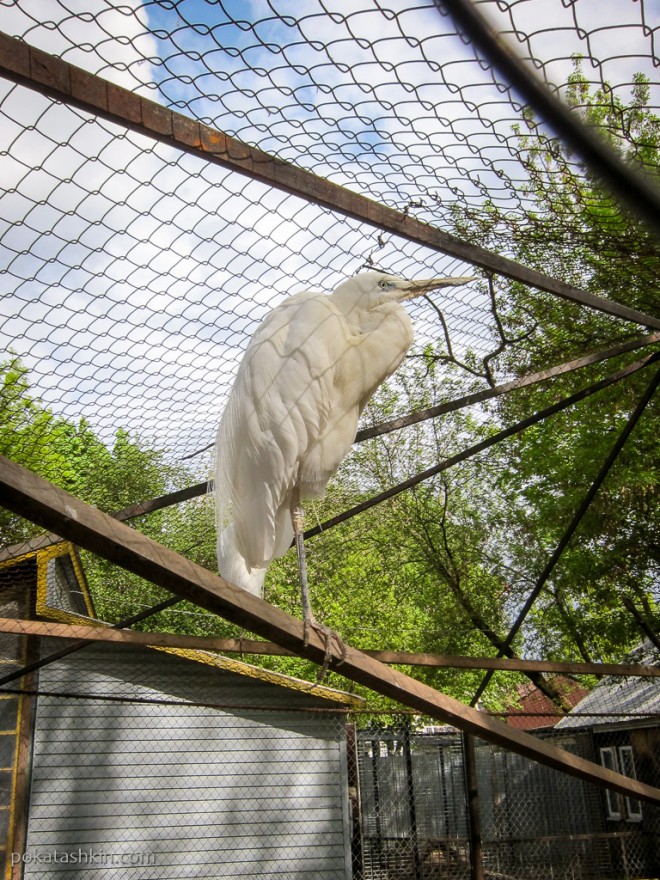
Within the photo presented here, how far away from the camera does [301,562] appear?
2.64 m

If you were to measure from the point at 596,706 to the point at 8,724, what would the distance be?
27.5 feet

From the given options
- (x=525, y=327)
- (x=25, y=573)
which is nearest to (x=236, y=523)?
(x=25, y=573)

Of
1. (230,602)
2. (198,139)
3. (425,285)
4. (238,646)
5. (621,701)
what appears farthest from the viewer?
(621,701)

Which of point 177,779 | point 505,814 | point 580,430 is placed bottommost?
point 505,814

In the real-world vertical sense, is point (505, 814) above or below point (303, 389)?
below

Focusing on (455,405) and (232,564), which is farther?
(232,564)

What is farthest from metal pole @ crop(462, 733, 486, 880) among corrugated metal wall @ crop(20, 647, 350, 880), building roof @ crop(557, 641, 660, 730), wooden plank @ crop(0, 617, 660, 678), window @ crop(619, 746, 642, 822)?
window @ crop(619, 746, 642, 822)

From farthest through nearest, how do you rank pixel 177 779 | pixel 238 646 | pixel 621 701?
pixel 621 701 < pixel 177 779 < pixel 238 646

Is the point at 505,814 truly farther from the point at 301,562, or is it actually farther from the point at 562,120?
the point at 562,120

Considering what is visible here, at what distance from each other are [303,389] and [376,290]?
20.3 inches

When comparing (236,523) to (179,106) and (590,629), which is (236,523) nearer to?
(179,106)

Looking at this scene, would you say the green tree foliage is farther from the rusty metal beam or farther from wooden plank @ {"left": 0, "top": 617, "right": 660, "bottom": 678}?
wooden plank @ {"left": 0, "top": 617, "right": 660, "bottom": 678}

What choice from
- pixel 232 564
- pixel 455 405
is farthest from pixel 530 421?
pixel 232 564

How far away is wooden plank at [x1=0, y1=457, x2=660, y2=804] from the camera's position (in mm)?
1558
